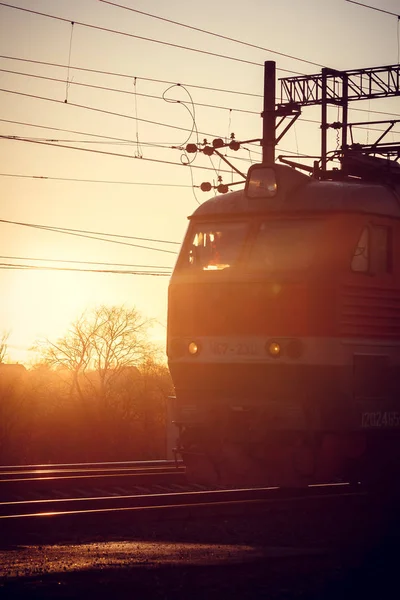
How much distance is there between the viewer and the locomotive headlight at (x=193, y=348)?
11.4 m

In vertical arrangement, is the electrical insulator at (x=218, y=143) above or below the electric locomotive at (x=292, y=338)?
above

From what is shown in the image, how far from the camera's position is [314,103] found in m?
26.1

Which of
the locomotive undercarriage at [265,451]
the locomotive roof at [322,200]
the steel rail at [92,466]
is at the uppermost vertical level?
the locomotive roof at [322,200]

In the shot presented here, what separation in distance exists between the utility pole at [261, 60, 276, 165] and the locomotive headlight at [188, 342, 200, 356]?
1275 cm

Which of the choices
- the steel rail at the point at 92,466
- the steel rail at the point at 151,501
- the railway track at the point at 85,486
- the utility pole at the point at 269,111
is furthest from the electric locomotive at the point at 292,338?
the utility pole at the point at 269,111

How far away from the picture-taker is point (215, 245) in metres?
12.0

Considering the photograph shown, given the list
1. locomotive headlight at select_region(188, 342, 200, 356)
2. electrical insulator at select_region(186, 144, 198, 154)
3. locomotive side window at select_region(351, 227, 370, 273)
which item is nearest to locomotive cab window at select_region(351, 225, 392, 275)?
locomotive side window at select_region(351, 227, 370, 273)

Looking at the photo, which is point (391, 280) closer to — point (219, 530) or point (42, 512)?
point (219, 530)

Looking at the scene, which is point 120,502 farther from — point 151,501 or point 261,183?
point 261,183

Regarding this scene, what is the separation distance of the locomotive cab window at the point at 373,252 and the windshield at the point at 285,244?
49cm

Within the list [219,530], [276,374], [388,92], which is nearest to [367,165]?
[276,374]

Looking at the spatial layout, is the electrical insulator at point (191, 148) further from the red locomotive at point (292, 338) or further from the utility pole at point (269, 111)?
the red locomotive at point (292, 338)

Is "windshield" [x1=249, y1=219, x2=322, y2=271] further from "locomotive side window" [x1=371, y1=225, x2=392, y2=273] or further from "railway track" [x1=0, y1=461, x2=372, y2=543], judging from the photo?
"railway track" [x1=0, y1=461, x2=372, y2=543]

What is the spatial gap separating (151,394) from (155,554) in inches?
2140
